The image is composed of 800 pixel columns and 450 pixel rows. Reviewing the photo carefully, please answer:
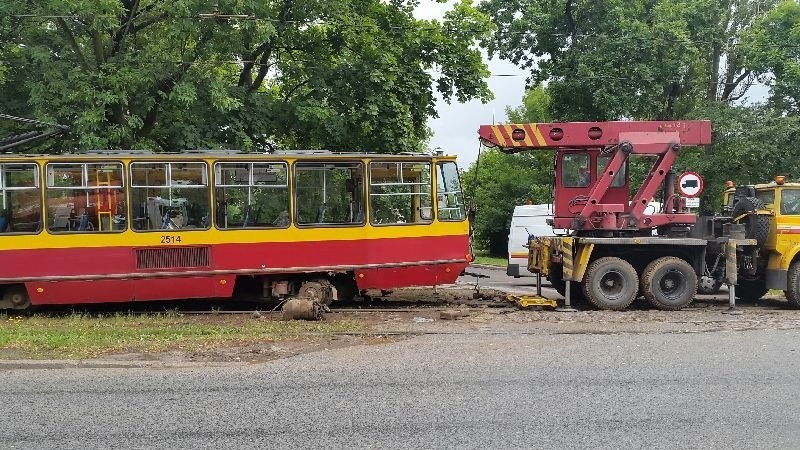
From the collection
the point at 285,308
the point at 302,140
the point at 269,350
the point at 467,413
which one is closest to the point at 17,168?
the point at 285,308

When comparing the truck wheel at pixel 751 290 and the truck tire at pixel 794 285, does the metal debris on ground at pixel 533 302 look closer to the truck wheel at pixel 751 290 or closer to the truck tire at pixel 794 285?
the truck wheel at pixel 751 290

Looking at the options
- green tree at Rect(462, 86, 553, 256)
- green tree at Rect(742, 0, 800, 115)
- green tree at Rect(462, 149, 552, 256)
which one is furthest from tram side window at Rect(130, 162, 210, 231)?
green tree at Rect(462, 149, 552, 256)

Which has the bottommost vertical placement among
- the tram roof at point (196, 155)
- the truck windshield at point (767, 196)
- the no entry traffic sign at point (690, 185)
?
the truck windshield at point (767, 196)

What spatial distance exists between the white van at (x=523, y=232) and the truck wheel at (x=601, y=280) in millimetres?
5940

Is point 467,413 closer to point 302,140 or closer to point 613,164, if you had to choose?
point 613,164

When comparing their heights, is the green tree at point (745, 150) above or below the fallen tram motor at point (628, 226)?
above

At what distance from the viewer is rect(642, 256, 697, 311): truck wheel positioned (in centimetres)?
1379

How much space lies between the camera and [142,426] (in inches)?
245

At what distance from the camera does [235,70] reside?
67.8 feet

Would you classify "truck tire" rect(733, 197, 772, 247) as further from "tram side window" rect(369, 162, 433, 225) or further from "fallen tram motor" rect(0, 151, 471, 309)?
Result: "tram side window" rect(369, 162, 433, 225)

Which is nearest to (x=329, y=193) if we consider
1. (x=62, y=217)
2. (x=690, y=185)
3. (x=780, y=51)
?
(x=62, y=217)

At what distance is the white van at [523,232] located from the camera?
1991 centimetres

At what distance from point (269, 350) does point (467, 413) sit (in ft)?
12.0

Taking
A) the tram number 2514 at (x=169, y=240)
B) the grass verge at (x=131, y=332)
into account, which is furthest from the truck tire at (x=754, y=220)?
the tram number 2514 at (x=169, y=240)
